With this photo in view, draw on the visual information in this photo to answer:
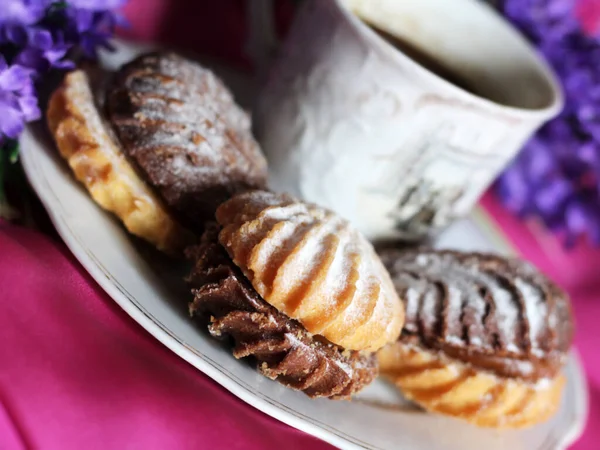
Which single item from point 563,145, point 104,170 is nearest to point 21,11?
point 104,170

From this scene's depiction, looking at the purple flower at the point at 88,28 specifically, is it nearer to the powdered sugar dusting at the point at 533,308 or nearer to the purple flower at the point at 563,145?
the powdered sugar dusting at the point at 533,308

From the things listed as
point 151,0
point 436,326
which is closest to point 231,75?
point 151,0

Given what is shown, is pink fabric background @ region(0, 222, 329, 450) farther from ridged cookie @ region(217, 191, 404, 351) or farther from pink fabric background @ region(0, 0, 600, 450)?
ridged cookie @ region(217, 191, 404, 351)

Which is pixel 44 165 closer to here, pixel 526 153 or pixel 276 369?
pixel 276 369

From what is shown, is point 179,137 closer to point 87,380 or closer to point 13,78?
point 13,78

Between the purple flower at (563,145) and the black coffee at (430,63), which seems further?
the purple flower at (563,145)

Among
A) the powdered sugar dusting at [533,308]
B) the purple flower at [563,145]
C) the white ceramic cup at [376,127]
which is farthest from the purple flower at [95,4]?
the purple flower at [563,145]
